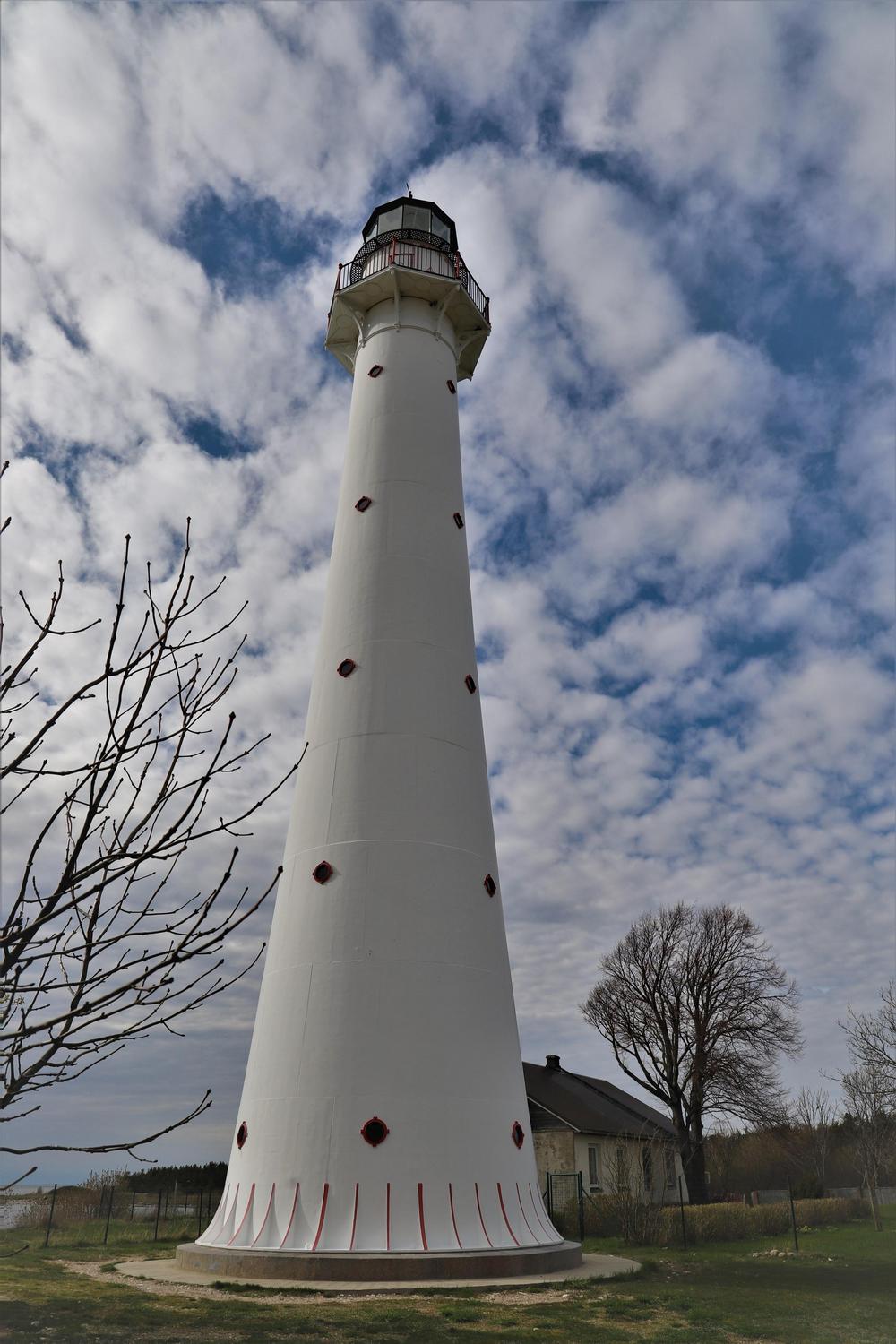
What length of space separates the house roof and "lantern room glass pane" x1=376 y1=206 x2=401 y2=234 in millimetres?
26553

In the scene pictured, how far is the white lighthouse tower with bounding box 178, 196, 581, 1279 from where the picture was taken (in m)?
12.3

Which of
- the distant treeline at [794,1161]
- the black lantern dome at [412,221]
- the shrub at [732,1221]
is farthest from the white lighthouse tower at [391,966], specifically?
the distant treeline at [794,1161]

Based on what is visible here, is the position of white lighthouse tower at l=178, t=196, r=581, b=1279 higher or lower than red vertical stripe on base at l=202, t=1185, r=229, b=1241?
higher

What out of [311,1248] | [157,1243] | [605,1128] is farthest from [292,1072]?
[605,1128]

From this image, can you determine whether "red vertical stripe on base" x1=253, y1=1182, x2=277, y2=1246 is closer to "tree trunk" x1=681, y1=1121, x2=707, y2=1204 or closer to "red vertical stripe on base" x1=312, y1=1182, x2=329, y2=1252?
"red vertical stripe on base" x1=312, y1=1182, x2=329, y2=1252

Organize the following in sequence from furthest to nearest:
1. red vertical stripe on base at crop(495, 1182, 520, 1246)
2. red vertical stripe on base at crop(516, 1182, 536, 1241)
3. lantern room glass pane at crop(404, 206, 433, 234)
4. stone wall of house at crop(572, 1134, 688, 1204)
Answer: stone wall of house at crop(572, 1134, 688, 1204) < lantern room glass pane at crop(404, 206, 433, 234) < red vertical stripe on base at crop(516, 1182, 536, 1241) < red vertical stripe on base at crop(495, 1182, 520, 1246)

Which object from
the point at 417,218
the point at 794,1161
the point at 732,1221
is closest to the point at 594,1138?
the point at 732,1221

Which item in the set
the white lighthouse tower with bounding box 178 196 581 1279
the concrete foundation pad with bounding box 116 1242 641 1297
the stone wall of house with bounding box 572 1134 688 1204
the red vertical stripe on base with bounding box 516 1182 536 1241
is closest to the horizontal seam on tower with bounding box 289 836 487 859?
the white lighthouse tower with bounding box 178 196 581 1279

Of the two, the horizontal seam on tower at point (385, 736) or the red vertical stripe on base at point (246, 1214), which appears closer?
the red vertical stripe on base at point (246, 1214)

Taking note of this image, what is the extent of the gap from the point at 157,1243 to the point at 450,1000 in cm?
1297

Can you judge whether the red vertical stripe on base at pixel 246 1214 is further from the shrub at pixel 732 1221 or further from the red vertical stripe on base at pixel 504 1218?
the shrub at pixel 732 1221

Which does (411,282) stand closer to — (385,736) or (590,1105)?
(385,736)

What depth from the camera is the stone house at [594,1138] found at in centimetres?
3050

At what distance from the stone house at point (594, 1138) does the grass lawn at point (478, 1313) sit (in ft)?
44.0
